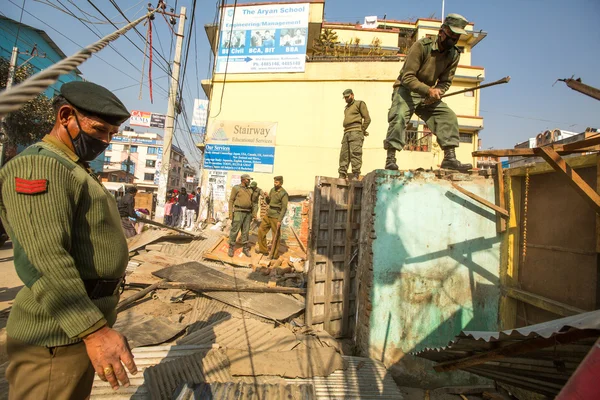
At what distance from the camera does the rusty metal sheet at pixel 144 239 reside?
24.5 feet

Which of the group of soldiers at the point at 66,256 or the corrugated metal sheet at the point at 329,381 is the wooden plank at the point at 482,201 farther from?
the group of soldiers at the point at 66,256

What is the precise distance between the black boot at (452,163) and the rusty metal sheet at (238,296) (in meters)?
3.17

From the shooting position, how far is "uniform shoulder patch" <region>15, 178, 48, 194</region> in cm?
112

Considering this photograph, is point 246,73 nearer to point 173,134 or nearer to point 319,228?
point 173,134

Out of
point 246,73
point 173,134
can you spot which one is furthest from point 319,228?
point 246,73

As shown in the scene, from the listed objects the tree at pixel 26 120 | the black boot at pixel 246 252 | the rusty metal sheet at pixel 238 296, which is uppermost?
the tree at pixel 26 120

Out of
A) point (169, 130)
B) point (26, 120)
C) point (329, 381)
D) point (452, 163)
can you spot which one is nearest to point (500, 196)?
point (452, 163)

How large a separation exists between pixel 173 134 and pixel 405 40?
50.3ft

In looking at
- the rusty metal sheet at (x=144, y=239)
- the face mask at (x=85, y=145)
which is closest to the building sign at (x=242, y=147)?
the rusty metal sheet at (x=144, y=239)

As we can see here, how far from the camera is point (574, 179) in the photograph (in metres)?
2.53

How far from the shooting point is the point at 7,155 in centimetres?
1362

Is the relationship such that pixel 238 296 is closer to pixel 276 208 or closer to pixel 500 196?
pixel 276 208

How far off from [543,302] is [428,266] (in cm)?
113

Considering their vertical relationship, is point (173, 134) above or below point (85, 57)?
above
